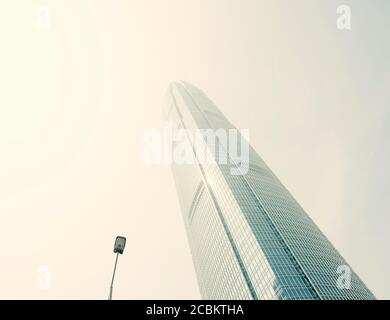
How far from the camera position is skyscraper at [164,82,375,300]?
111750mm

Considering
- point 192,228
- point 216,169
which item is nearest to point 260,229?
point 216,169

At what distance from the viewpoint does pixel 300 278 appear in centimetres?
11006

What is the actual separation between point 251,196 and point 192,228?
170ft

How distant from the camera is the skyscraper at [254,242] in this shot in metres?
112

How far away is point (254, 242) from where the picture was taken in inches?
4781
